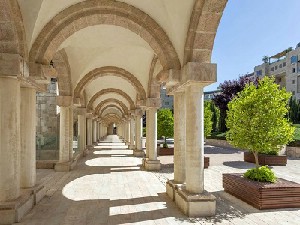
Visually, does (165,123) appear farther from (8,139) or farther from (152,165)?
(8,139)

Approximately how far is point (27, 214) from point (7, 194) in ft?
2.74

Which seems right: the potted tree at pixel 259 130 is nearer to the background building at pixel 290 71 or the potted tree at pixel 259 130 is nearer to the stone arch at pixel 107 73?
the stone arch at pixel 107 73

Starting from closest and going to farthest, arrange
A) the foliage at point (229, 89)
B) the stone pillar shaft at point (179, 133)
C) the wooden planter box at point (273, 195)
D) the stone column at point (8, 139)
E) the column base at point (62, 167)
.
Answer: the stone column at point (8, 139) → the wooden planter box at point (273, 195) → the stone pillar shaft at point (179, 133) → the column base at point (62, 167) → the foliage at point (229, 89)

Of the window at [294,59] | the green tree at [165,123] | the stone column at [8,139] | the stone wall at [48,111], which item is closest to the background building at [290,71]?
the window at [294,59]

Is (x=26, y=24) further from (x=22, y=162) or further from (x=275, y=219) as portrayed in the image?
(x=275, y=219)

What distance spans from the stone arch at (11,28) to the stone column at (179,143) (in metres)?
4.64

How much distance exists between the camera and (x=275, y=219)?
6.48 metres

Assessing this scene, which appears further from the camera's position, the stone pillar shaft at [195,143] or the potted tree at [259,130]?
the potted tree at [259,130]

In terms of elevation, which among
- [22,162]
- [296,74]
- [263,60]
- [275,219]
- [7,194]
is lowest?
[275,219]

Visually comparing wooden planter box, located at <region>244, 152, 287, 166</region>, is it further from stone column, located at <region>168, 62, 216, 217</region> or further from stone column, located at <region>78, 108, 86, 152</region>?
stone column, located at <region>78, 108, 86, 152</region>

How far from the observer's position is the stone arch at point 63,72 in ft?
39.9

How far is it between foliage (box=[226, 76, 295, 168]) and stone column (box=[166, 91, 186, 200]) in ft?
5.42

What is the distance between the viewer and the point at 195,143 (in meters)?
7.12

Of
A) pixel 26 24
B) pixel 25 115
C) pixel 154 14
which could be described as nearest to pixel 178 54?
pixel 154 14
